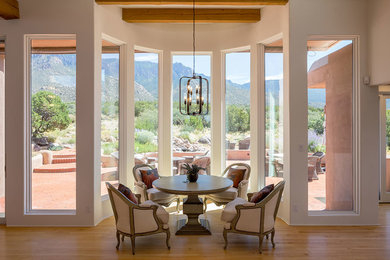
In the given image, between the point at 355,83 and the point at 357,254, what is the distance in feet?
8.78

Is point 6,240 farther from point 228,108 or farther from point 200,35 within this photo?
point 200,35

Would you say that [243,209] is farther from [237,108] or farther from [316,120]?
[237,108]

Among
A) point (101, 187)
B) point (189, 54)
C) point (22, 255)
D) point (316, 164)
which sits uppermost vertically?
point (189, 54)

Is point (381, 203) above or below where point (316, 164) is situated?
below

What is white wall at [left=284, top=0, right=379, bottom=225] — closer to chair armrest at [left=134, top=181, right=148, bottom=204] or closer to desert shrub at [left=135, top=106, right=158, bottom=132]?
chair armrest at [left=134, top=181, right=148, bottom=204]

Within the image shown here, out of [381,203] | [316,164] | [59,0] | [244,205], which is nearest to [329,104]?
[316,164]

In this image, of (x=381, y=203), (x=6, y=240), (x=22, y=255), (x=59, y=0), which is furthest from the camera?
(x=381, y=203)

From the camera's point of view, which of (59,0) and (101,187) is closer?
(59,0)

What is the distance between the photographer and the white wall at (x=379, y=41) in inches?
165

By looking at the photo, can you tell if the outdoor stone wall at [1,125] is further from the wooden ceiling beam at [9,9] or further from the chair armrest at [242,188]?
the chair armrest at [242,188]

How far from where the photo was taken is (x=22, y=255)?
363 cm

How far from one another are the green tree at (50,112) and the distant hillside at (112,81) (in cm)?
11

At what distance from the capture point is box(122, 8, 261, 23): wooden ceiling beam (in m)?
5.42

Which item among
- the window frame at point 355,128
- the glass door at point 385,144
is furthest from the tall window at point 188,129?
the glass door at point 385,144
